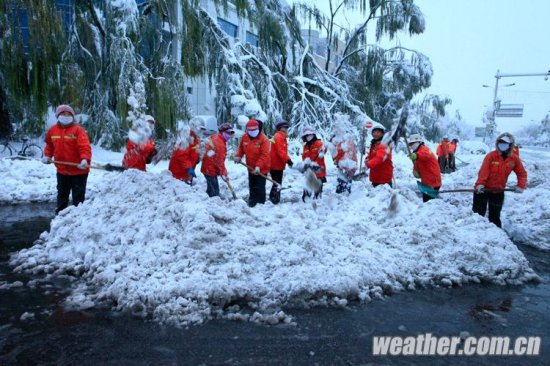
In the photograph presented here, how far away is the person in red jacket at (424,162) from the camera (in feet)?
20.4

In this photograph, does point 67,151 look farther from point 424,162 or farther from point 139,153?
point 424,162

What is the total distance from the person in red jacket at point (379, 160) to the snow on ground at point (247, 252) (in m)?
0.81

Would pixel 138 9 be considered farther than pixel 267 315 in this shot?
Yes

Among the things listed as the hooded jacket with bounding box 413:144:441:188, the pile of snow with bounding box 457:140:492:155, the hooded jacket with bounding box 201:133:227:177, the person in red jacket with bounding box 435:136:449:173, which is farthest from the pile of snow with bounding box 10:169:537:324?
the pile of snow with bounding box 457:140:492:155

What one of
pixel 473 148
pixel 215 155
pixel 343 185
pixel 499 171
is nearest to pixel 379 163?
pixel 343 185

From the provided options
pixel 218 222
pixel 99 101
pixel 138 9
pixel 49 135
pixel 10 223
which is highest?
pixel 138 9

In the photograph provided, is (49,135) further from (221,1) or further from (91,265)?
(221,1)

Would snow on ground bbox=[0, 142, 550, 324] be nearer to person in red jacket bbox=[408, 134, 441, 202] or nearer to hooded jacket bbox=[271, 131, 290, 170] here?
person in red jacket bbox=[408, 134, 441, 202]

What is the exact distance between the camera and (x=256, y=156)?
719 centimetres

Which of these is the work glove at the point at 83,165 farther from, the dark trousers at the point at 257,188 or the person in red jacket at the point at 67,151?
the dark trousers at the point at 257,188

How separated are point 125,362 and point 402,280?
2.77 meters

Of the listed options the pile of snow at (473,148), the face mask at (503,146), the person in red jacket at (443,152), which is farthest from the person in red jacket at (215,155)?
the pile of snow at (473,148)

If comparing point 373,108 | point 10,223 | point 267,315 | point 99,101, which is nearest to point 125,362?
point 267,315

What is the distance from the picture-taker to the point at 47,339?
297cm
